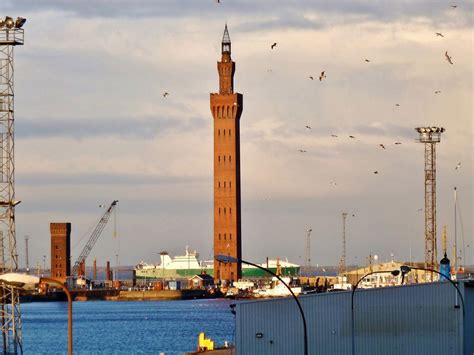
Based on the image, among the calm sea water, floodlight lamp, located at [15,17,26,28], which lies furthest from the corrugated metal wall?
the calm sea water

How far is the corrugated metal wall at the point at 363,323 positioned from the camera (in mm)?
72562

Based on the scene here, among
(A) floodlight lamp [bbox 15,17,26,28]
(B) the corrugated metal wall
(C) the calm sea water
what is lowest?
(C) the calm sea water

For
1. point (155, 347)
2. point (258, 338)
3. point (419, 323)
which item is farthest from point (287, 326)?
point (155, 347)

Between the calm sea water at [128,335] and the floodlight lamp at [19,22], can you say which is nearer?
the floodlight lamp at [19,22]

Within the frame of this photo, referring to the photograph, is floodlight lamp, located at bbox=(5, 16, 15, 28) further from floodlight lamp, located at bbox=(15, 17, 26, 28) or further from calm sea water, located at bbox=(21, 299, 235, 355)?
calm sea water, located at bbox=(21, 299, 235, 355)

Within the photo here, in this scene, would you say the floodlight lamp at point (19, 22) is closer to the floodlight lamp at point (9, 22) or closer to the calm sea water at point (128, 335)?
the floodlight lamp at point (9, 22)

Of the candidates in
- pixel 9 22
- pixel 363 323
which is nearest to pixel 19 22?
pixel 9 22

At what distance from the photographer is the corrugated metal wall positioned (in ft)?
238

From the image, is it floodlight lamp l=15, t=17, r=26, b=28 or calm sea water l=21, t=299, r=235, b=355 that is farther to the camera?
calm sea water l=21, t=299, r=235, b=355

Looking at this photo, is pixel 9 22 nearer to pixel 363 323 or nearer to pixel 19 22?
pixel 19 22

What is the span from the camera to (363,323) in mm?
73500

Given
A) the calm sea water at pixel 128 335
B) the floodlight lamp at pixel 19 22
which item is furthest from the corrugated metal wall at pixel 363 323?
the calm sea water at pixel 128 335

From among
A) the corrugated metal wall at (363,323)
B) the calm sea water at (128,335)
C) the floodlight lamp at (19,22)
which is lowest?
the calm sea water at (128,335)

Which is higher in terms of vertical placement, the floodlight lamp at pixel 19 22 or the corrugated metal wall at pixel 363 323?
the floodlight lamp at pixel 19 22
